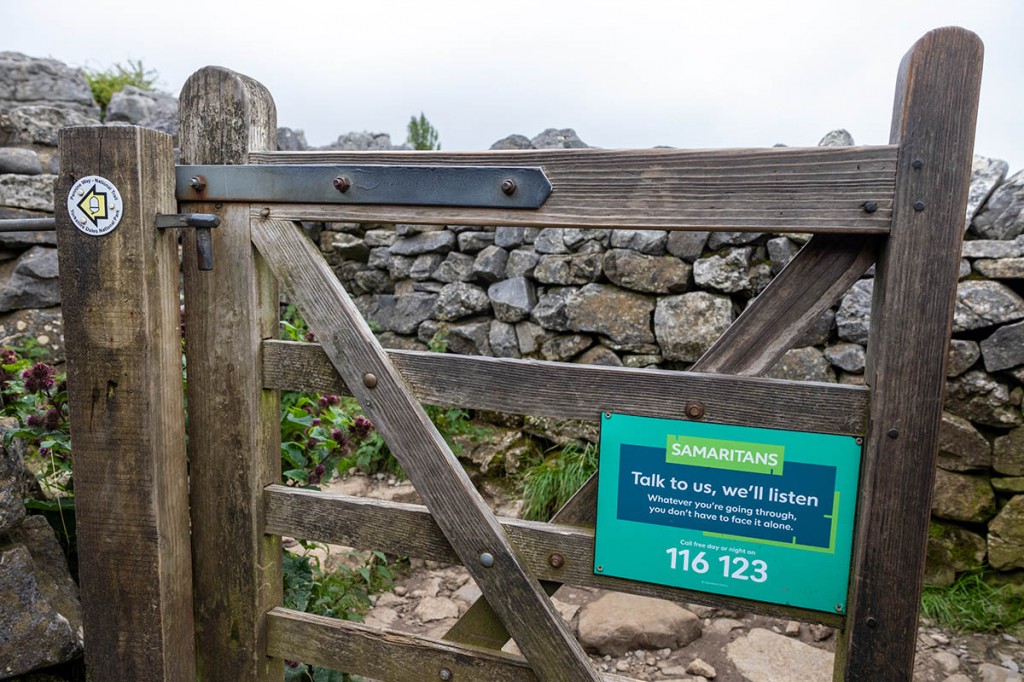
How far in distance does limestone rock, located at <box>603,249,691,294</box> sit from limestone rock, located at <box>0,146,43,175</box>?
11.6 feet

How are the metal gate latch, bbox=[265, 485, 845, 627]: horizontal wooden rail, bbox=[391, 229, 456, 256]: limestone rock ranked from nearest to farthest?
bbox=[265, 485, 845, 627]: horizontal wooden rail → the metal gate latch → bbox=[391, 229, 456, 256]: limestone rock

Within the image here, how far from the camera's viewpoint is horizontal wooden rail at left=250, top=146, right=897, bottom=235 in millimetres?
1354

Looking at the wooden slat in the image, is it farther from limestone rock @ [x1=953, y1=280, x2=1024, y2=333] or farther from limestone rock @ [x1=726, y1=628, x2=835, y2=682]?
limestone rock @ [x1=953, y1=280, x2=1024, y2=333]

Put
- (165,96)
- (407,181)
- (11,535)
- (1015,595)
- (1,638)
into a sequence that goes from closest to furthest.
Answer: (407,181)
(1,638)
(11,535)
(1015,595)
(165,96)

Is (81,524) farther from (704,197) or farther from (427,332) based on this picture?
(427,332)

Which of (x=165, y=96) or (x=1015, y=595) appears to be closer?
(x=1015, y=595)

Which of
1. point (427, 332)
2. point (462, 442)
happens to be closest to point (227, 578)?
point (462, 442)

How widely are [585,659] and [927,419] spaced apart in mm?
918

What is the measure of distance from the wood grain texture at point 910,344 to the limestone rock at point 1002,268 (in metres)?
2.28

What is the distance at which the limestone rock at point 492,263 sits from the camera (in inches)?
173

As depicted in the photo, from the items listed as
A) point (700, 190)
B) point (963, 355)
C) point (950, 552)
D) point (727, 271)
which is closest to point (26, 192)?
point (727, 271)

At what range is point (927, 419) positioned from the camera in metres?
1.36

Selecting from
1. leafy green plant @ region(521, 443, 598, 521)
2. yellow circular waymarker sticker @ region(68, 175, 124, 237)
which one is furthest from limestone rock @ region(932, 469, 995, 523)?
yellow circular waymarker sticker @ region(68, 175, 124, 237)

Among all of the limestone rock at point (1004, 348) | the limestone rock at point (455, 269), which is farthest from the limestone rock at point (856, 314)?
the limestone rock at point (455, 269)
